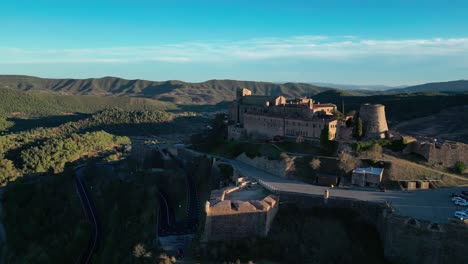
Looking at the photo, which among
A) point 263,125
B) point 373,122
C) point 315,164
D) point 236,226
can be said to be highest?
point 373,122

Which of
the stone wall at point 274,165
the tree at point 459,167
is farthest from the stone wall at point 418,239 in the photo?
the tree at point 459,167

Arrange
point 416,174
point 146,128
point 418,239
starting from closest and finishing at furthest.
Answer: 1. point 418,239
2. point 416,174
3. point 146,128

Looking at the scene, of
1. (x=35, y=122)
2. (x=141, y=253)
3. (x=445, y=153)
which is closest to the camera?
(x=141, y=253)

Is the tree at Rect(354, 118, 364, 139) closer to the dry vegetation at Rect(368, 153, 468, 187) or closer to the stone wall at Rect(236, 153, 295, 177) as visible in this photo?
the dry vegetation at Rect(368, 153, 468, 187)

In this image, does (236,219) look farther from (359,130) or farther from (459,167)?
(459,167)

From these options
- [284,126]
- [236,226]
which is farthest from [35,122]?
[236,226]

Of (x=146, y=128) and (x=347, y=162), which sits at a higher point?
(x=347, y=162)

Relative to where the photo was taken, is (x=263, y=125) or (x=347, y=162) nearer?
(x=347, y=162)

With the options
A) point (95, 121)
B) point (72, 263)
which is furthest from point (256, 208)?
point (95, 121)
